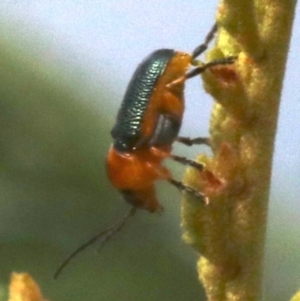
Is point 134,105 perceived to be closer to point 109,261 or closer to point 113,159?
point 113,159

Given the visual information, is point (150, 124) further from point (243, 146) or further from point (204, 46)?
point (243, 146)

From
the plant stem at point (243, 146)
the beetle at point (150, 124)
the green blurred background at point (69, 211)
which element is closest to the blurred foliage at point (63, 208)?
the green blurred background at point (69, 211)

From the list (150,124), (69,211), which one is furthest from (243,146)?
(69,211)

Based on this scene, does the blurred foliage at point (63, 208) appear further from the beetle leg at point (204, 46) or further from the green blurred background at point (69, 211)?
the beetle leg at point (204, 46)

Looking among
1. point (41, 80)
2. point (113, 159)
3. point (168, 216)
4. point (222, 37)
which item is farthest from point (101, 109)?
point (222, 37)

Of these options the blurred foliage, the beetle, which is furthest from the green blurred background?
the beetle

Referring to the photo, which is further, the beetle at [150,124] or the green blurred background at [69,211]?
the green blurred background at [69,211]
